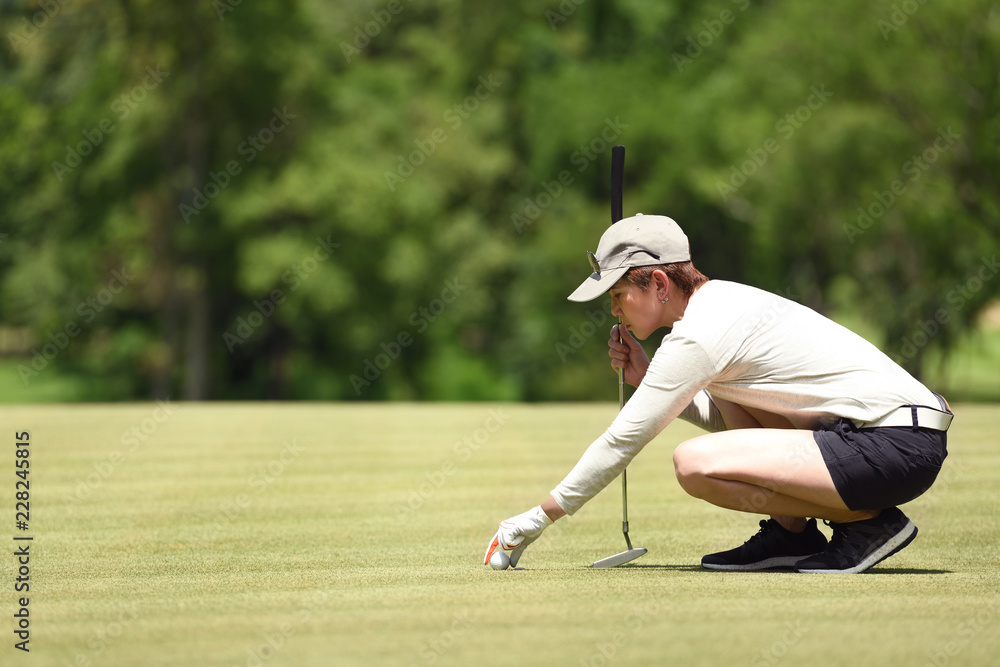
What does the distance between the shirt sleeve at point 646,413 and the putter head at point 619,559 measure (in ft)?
1.90

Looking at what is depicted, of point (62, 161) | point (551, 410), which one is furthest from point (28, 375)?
→ point (551, 410)

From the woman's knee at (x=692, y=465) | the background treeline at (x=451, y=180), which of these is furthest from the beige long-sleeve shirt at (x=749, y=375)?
the background treeline at (x=451, y=180)

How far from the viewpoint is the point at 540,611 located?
12.3ft

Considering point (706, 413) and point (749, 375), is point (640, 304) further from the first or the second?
point (706, 413)

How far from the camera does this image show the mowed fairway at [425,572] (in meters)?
3.35

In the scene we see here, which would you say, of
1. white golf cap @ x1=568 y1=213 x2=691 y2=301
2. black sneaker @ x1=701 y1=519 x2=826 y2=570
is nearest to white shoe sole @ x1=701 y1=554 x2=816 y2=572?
black sneaker @ x1=701 y1=519 x2=826 y2=570

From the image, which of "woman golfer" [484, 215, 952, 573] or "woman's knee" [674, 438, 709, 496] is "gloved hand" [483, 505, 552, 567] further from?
"woman's knee" [674, 438, 709, 496]

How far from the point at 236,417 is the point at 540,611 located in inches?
384

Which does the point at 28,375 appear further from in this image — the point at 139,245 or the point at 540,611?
the point at 540,611

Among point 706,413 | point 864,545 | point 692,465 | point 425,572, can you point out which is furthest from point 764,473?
point 425,572

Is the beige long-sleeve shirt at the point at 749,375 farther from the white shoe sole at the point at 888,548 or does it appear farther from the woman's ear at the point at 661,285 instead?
the white shoe sole at the point at 888,548

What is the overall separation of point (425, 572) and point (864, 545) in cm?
177

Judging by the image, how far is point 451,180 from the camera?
3572 centimetres

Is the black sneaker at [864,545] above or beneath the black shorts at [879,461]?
beneath
